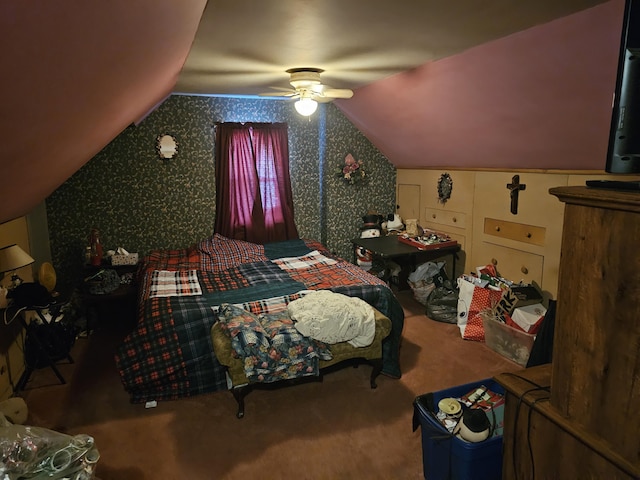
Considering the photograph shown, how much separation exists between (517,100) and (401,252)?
1.77m

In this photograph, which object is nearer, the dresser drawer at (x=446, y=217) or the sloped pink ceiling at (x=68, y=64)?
the sloped pink ceiling at (x=68, y=64)

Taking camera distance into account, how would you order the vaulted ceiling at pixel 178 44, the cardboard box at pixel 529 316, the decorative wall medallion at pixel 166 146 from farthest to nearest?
the decorative wall medallion at pixel 166 146, the cardboard box at pixel 529 316, the vaulted ceiling at pixel 178 44

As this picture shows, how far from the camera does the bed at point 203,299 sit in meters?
2.76

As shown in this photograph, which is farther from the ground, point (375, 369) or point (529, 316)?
point (529, 316)

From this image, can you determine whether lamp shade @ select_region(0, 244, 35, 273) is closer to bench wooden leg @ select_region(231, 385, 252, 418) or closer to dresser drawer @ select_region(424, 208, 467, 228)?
bench wooden leg @ select_region(231, 385, 252, 418)

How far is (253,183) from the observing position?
4.94 m

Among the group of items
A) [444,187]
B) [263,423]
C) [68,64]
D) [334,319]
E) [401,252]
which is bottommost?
[263,423]

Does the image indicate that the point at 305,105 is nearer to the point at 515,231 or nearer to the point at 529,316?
the point at 515,231

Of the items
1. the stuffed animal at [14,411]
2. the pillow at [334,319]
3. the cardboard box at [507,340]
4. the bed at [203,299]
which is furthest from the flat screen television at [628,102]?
the stuffed animal at [14,411]

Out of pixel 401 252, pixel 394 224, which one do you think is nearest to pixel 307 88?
pixel 401 252

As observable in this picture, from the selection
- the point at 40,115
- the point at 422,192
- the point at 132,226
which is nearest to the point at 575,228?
the point at 40,115

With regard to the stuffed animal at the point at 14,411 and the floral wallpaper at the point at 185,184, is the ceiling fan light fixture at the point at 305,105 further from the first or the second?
the stuffed animal at the point at 14,411

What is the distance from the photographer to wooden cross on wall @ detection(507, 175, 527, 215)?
3654mm

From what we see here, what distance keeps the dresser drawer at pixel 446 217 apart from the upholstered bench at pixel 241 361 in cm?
192
